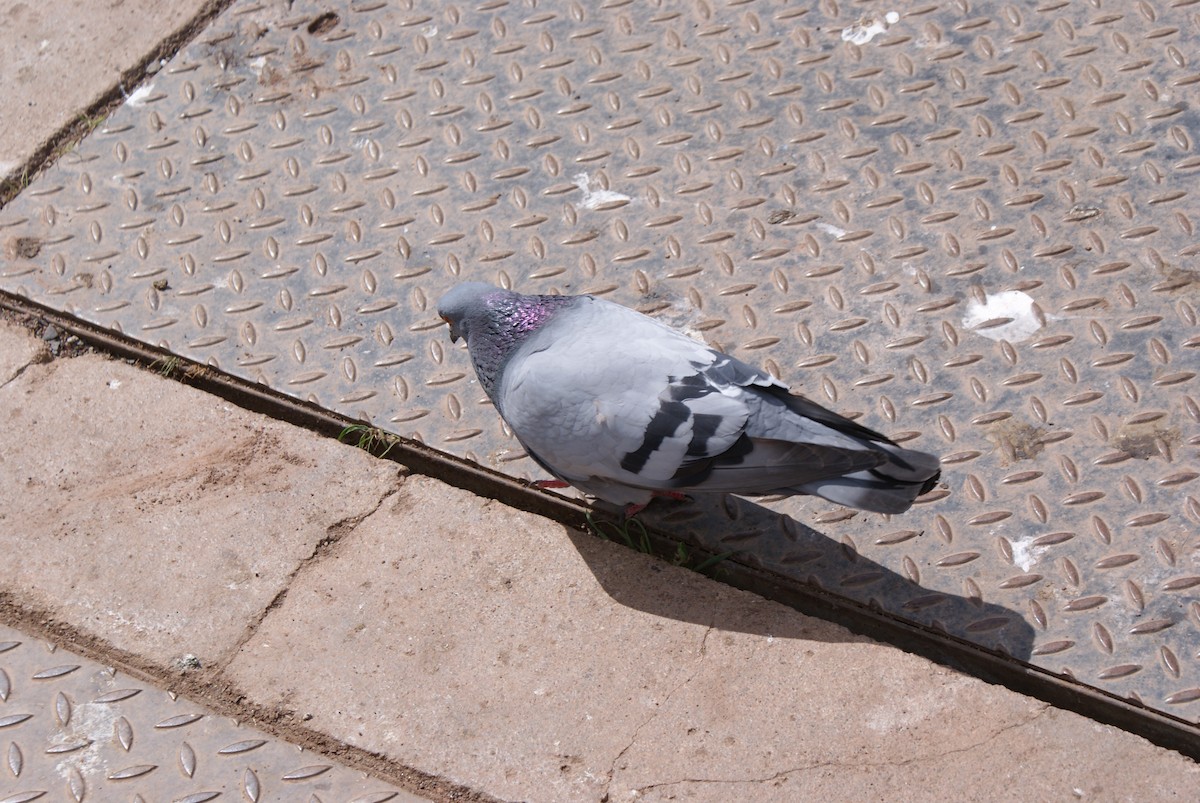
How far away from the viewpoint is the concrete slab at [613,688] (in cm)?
248

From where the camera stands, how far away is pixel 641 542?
294cm

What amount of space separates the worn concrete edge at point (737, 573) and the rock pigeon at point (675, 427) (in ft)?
0.99

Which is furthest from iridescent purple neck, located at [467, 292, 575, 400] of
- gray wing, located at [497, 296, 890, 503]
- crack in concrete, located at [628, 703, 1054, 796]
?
crack in concrete, located at [628, 703, 1054, 796]

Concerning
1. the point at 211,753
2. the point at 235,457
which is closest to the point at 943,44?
the point at 235,457

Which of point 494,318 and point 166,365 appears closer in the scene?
point 494,318

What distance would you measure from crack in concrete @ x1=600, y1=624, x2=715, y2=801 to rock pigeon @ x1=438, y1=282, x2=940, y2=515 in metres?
0.38

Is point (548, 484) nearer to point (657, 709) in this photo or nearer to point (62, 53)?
point (657, 709)

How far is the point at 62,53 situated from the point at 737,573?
3083 millimetres

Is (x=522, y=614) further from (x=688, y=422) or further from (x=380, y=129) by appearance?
(x=380, y=129)

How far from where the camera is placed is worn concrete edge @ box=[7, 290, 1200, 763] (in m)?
2.56

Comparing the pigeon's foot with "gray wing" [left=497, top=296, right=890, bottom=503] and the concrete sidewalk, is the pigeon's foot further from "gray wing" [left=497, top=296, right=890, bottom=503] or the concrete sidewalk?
"gray wing" [left=497, top=296, right=890, bottom=503]

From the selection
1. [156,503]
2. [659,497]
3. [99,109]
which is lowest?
[659,497]

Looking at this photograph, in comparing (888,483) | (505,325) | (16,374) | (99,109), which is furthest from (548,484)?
(99,109)

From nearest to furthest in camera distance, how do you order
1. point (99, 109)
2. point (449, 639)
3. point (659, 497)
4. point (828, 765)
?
1. point (828, 765)
2. point (449, 639)
3. point (659, 497)
4. point (99, 109)
